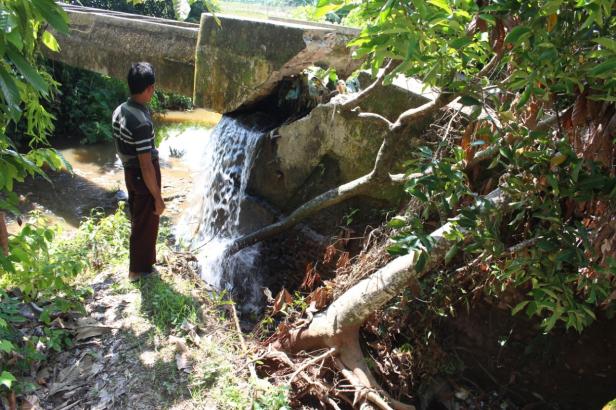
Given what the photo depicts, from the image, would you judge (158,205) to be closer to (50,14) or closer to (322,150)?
(322,150)

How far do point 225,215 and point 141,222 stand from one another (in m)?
1.60

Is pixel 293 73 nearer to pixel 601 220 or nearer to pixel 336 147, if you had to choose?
pixel 336 147

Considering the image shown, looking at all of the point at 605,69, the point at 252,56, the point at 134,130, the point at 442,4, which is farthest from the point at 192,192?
the point at 605,69

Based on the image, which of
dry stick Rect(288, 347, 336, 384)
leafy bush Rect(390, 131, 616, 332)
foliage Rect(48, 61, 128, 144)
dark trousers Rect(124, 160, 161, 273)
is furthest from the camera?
foliage Rect(48, 61, 128, 144)

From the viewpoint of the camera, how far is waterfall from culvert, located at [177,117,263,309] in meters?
4.82

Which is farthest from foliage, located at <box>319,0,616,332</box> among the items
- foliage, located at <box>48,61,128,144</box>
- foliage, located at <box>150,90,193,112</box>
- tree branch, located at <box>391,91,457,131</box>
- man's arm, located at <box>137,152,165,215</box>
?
foliage, located at <box>150,90,193,112</box>

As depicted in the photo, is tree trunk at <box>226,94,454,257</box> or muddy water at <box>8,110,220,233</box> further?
muddy water at <box>8,110,220,233</box>

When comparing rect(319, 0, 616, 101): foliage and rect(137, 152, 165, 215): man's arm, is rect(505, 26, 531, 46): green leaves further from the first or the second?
rect(137, 152, 165, 215): man's arm

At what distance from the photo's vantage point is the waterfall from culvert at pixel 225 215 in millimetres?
4824

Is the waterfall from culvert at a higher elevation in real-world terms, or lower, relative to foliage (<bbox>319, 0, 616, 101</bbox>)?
lower

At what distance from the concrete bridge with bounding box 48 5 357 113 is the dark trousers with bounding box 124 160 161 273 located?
64.5 inches

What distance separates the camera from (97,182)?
7602 mm

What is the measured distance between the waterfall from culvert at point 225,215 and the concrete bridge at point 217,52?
410 millimetres

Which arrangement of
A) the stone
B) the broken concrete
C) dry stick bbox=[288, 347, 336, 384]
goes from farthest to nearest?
the broken concrete, the stone, dry stick bbox=[288, 347, 336, 384]
